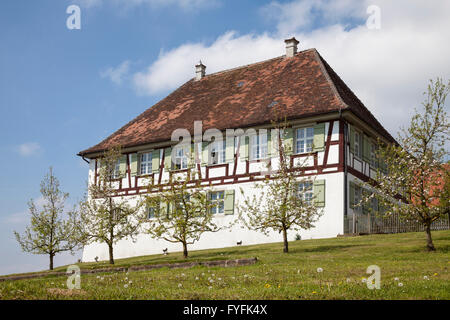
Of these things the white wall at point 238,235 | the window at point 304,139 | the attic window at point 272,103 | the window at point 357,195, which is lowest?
the white wall at point 238,235

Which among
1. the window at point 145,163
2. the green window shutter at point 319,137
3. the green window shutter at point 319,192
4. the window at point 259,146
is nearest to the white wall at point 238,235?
the green window shutter at point 319,192

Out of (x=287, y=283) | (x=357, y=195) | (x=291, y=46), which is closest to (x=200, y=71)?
(x=291, y=46)

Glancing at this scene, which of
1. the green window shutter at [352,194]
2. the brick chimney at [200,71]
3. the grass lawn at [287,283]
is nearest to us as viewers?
the grass lawn at [287,283]

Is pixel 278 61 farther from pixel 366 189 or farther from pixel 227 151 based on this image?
pixel 366 189

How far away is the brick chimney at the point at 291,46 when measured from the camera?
113 feet

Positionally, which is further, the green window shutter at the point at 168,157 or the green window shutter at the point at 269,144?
the green window shutter at the point at 168,157

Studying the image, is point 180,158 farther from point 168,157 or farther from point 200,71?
point 200,71

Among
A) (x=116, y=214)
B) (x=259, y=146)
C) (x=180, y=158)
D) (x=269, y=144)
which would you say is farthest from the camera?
(x=180, y=158)

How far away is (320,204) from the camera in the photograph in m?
26.5

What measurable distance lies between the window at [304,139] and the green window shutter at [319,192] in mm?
1750

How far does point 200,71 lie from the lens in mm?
38938

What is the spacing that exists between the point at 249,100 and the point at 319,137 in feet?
19.8

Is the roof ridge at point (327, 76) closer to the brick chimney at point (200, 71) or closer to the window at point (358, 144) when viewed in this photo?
the window at point (358, 144)
